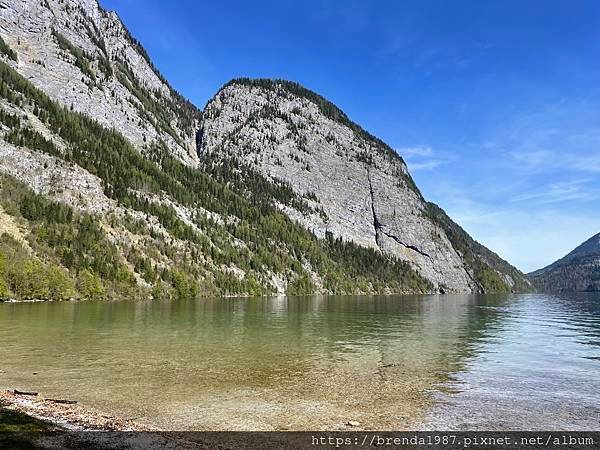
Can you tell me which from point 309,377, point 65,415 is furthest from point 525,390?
point 65,415

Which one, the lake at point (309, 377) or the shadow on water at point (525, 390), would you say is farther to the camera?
the lake at point (309, 377)

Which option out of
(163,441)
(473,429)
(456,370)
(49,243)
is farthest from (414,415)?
(49,243)

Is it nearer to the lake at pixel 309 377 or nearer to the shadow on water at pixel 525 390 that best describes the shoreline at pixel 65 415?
the lake at pixel 309 377

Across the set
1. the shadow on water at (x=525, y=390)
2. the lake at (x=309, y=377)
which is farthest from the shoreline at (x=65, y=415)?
the shadow on water at (x=525, y=390)

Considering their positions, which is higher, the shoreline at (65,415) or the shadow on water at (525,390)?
the shoreline at (65,415)

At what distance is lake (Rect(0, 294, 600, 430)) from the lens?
21031mm

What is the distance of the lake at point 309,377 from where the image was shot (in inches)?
828

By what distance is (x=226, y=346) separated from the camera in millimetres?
43312

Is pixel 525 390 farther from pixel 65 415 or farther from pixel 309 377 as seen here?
pixel 65 415

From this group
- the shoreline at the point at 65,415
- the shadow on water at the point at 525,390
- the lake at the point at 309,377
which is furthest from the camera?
the lake at the point at 309,377

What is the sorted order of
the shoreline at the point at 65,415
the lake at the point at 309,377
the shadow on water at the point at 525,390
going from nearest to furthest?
the shoreline at the point at 65,415
the shadow on water at the point at 525,390
the lake at the point at 309,377

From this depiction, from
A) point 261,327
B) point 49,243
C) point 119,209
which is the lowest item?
point 261,327

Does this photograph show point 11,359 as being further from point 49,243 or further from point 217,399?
point 49,243

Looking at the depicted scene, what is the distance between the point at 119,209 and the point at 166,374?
499ft
